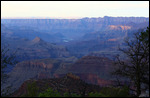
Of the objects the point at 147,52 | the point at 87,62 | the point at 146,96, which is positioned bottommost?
the point at 87,62

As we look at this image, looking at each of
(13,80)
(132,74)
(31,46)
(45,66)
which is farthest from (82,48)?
(132,74)

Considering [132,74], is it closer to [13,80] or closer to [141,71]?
[141,71]

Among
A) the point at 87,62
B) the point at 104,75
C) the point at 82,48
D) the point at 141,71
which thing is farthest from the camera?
the point at 82,48

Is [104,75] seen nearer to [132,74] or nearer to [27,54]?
[132,74]

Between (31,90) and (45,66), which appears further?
(45,66)

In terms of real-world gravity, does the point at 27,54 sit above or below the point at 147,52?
below

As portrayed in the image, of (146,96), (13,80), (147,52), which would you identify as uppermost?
(147,52)

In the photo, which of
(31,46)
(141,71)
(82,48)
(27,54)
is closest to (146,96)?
(141,71)

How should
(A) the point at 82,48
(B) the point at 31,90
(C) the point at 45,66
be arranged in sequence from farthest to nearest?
(A) the point at 82,48
(C) the point at 45,66
(B) the point at 31,90

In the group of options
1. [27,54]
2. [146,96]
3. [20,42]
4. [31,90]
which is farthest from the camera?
[20,42]
